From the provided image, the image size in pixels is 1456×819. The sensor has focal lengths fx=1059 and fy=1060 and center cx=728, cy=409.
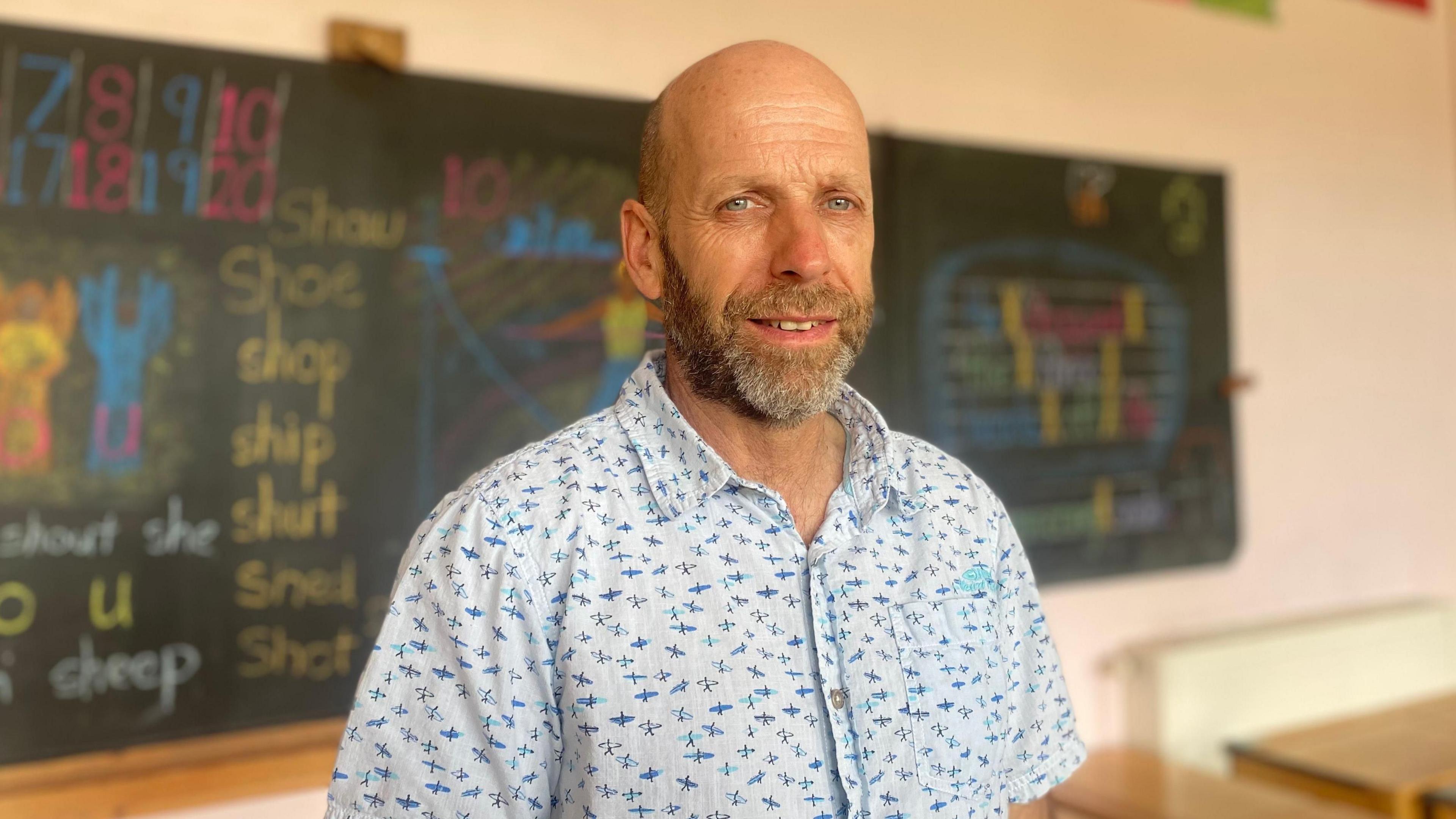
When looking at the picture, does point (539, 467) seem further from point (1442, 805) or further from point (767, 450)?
point (1442, 805)

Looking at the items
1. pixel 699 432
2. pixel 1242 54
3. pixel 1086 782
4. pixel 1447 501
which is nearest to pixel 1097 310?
pixel 1242 54

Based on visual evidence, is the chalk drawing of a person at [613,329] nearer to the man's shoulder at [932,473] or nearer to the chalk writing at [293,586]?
the chalk writing at [293,586]

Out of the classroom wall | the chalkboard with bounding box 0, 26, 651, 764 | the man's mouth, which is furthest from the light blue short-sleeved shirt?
the classroom wall

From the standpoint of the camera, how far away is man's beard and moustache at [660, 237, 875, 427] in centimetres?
94

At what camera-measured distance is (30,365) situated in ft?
5.22

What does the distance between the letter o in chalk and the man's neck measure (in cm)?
117

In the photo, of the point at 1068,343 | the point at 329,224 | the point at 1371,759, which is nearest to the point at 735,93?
the point at 329,224

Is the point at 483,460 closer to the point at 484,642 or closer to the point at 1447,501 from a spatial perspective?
the point at 484,642

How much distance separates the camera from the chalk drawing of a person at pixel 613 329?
1961 mm

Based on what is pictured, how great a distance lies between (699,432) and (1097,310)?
1774mm

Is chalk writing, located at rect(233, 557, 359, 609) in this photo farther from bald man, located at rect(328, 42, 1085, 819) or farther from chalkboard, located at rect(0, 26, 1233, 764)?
bald man, located at rect(328, 42, 1085, 819)

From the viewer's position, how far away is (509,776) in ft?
2.68

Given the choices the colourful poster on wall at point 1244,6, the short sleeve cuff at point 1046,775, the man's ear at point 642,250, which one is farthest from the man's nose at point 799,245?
the colourful poster on wall at point 1244,6

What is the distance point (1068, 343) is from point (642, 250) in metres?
1.69
